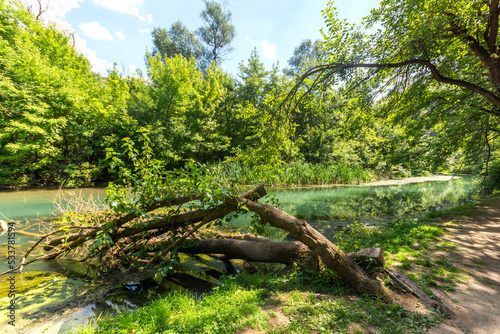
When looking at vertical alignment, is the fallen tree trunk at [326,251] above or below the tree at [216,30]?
below

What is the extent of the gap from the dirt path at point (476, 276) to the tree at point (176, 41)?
3545cm

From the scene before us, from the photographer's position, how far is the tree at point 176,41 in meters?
31.6

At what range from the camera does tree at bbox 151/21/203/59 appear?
104 ft

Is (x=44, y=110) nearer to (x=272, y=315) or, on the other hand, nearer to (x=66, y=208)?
(x=66, y=208)

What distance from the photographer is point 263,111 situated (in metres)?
6.04

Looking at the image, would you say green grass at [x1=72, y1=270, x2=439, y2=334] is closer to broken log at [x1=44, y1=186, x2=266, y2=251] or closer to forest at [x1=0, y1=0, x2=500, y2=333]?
forest at [x1=0, y1=0, x2=500, y2=333]

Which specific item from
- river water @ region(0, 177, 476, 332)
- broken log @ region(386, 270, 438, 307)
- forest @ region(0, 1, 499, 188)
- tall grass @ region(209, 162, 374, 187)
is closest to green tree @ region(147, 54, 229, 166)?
forest @ region(0, 1, 499, 188)

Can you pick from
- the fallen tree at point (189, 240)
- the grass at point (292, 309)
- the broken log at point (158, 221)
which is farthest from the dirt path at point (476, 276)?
the broken log at point (158, 221)

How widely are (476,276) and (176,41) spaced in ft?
126

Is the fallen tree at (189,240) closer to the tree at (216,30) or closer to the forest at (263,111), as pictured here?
the forest at (263,111)

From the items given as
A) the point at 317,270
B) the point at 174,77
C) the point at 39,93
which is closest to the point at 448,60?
the point at 317,270

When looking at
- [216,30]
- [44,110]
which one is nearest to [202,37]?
[216,30]

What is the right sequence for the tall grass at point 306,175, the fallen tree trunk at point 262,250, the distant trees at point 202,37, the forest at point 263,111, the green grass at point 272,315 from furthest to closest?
the distant trees at point 202,37, the tall grass at point 306,175, the forest at point 263,111, the fallen tree trunk at point 262,250, the green grass at point 272,315

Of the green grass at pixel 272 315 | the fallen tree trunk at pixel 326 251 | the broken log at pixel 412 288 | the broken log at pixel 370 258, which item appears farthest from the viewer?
the broken log at pixel 370 258
